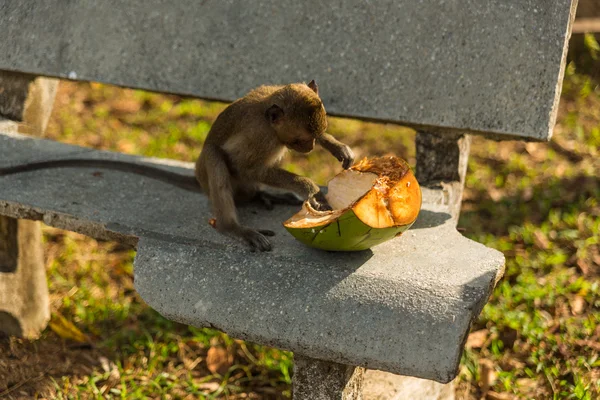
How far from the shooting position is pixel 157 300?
2.93 m

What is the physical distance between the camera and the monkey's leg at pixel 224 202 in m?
3.16

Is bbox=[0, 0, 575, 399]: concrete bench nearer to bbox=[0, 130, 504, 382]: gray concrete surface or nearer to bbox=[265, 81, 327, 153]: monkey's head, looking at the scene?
bbox=[0, 130, 504, 382]: gray concrete surface

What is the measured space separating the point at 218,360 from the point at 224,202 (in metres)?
1.12

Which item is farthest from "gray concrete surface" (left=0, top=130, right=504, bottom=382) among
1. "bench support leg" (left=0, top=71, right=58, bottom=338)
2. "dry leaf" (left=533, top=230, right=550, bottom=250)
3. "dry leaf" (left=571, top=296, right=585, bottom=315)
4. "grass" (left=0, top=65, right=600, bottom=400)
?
"dry leaf" (left=533, top=230, right=550, bottom=250)

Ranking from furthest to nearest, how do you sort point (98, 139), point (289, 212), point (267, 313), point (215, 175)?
point (98, 139) → point (289, 212) → point (215, 175) → point (267, 313)

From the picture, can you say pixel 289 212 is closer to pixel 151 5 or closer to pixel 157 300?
pixel 157 300

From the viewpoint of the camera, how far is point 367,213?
8.89ft

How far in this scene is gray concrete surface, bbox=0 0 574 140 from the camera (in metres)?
3.41

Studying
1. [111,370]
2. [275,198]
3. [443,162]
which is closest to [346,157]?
[275,198]

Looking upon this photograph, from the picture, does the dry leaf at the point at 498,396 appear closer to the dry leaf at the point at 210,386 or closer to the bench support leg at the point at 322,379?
the bench support leg at the point at 322,379

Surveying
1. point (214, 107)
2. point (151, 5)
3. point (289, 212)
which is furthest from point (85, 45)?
point (214, 107)

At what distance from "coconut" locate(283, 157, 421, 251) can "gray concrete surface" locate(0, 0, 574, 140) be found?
57 centimetres

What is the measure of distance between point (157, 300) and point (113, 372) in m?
1.20

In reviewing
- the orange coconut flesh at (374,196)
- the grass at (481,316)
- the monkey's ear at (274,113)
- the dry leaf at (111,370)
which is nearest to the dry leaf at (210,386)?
the grass at (481,316)
